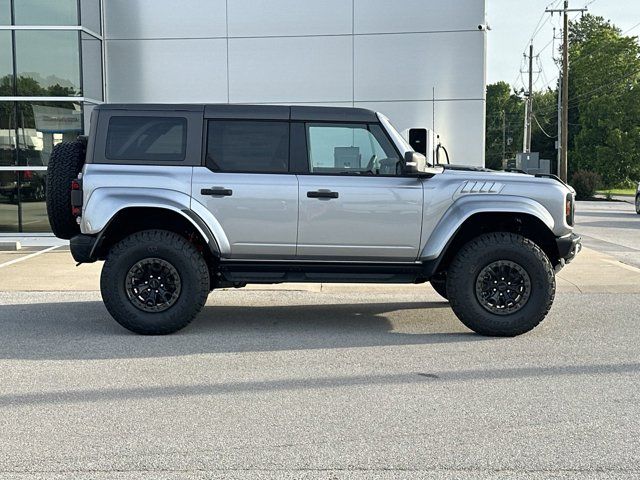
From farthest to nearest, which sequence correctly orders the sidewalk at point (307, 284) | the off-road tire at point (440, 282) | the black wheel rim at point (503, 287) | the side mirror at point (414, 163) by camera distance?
the sidewalk at point (307, 284) → the off-road tire at point (440, 282) → the black wheel rim at point (503, 287) → the side mirror at point (414, 163)

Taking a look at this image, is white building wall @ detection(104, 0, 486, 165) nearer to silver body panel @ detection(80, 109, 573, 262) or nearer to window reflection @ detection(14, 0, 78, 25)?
window reflection @ detection(14, 0, 78, 25)

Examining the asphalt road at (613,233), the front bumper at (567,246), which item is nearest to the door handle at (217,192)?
the front bumper at (567,246)

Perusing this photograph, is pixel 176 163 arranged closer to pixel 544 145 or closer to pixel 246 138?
pixel 246 138

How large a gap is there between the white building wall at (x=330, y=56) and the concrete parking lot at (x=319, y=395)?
7717 millimetres

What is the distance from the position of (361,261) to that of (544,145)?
7172 centimetres

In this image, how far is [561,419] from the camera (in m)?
4.70

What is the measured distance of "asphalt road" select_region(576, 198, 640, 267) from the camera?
48.2ft

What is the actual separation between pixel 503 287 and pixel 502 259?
27 centimetres

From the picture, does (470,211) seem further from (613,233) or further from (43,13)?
(613,233)

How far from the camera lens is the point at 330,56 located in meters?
15.7

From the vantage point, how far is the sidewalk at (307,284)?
9.95 m

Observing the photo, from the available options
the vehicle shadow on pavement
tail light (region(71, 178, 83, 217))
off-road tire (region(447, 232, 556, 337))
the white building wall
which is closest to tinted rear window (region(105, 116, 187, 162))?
tail light (region(71, 178, 83, 217))

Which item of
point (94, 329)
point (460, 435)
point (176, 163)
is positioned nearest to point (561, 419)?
point (460, 435)

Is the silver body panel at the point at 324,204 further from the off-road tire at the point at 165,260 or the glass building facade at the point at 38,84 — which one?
the glass building facade at the point at 38,84
